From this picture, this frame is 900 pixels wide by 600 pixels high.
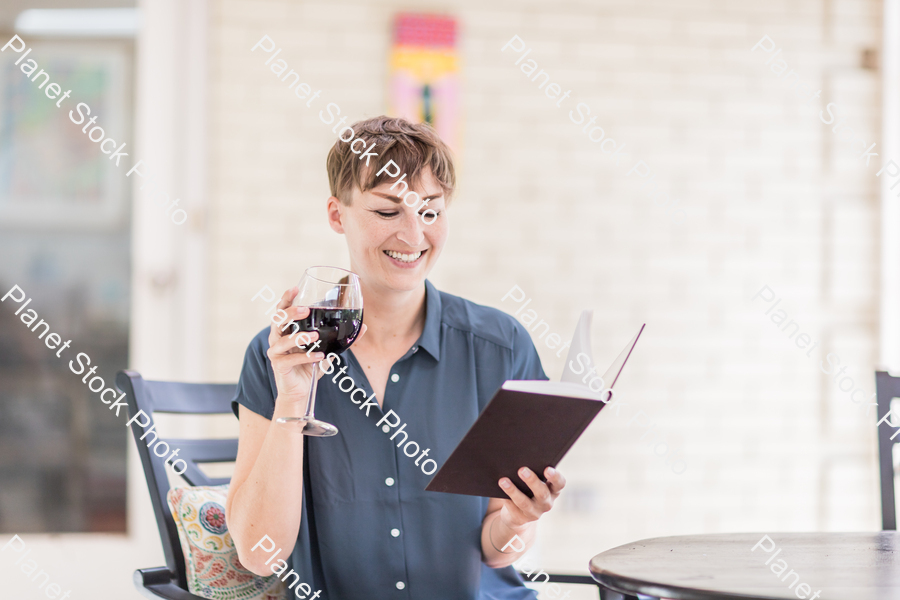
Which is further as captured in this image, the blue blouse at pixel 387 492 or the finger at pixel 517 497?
the blue blouse at pixel 387 492

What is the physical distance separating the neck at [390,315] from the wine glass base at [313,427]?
1.18ft

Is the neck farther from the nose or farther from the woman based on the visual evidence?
the nose

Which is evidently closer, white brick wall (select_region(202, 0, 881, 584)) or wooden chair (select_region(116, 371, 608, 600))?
wooden chair (select_region(116, 371, 608, 600))

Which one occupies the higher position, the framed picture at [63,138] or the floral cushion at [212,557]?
the framed picture at [63,138]

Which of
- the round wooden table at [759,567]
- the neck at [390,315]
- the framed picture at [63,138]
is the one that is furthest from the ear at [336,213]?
the framed picture at [63,138]

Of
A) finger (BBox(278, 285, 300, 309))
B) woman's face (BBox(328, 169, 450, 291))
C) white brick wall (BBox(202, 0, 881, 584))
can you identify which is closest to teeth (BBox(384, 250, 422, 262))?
woman's face (BBox(328, 169, 450, 291))

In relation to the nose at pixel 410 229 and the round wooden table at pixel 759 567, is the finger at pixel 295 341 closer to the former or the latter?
the nose at pixel 410 229

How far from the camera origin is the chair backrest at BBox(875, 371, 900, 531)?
1.81 meters

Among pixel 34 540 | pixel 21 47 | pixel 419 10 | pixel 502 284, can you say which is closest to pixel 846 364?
pixel 502 284

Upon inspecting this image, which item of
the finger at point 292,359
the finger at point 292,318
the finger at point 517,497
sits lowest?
the finger at point 517,497

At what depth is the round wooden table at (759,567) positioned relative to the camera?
1124 mm

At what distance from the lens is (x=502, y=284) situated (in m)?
3.21

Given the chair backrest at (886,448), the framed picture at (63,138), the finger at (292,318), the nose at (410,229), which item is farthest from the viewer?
the framed picture at (63,138)

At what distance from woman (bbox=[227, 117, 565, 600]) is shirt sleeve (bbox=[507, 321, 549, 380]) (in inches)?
4.3
